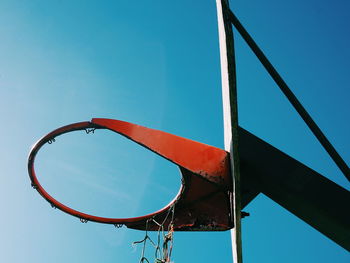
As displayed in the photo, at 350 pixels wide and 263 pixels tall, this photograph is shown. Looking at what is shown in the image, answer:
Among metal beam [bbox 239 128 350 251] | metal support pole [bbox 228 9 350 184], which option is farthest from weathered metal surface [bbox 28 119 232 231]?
metal support pole [bbox 228 9 350 184]

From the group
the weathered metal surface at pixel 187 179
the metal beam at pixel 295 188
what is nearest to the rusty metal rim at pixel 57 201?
the weathered metal surface at pixel 187 179

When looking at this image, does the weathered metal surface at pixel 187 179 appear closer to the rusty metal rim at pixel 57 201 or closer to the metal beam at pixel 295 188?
the rusty metal rim at pixel 57 201

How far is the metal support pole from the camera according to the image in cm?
325

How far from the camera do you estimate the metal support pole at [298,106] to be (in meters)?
3.25

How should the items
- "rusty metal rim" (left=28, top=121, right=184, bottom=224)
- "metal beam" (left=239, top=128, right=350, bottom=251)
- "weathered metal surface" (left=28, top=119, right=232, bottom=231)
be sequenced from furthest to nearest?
1. "rusty metal rim" (left=28, top=121, right=184, bottom=224)
2. "weathered metal surface" (left=28, top=119, right=232, bottom=231)
3. "metal beam" (left=239, top=128, right=350, bottom=251)

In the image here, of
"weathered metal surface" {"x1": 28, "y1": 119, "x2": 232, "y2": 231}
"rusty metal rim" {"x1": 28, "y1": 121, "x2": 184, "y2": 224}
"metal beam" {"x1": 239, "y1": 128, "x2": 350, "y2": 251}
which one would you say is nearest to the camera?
"metal beam" {"x1": 239, "y1": 128, "x2": 350, "y2": 251}

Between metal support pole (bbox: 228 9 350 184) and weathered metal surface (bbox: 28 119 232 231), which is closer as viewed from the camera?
metal support pole (bbox: 228 9 350 184)

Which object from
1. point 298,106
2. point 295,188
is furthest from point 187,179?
point 298,106

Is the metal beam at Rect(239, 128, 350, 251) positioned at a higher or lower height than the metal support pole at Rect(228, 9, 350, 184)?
lower

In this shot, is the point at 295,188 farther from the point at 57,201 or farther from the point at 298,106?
the point at 57,201

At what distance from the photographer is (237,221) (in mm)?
3418

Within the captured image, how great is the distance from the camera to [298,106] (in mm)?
3391

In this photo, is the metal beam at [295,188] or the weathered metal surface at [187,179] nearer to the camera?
the metal beam at [295,188]

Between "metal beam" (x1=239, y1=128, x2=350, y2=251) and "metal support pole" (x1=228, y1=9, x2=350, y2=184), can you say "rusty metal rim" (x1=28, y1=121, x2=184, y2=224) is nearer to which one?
"metal beam" (x1=239, y1=128, x2=350, y2=251)
